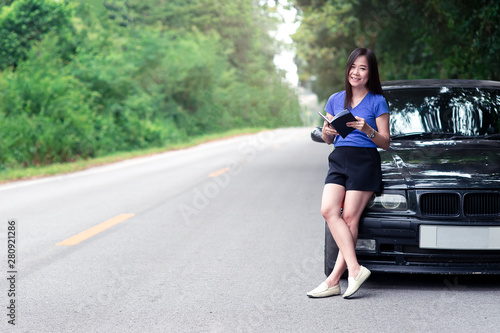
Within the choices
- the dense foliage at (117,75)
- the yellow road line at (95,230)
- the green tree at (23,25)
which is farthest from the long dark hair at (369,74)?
the green tree at (23,25)

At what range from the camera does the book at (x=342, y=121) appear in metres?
4.36

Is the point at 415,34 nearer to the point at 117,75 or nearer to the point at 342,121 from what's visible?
the point at 342,121

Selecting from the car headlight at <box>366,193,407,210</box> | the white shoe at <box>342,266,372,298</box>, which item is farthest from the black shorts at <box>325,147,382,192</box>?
the white shoe at <box>342,266,372,298</box>

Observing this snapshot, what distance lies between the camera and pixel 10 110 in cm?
1989

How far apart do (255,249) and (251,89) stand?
2473 inches

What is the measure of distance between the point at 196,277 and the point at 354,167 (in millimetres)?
1603

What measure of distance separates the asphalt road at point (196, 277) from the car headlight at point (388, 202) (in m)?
0.64

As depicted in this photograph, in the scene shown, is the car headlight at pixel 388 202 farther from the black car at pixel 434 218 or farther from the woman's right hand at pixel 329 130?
the woman's right hand at pixel 329 130

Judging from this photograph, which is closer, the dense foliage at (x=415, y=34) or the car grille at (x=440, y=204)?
the car grille at (x=440, y=204)

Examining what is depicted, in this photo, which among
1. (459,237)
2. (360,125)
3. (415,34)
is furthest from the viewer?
(415,34)

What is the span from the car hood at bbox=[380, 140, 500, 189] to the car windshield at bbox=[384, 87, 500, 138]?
33cm

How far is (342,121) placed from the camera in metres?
4.41

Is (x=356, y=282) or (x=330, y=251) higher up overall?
(x=330, y=251)

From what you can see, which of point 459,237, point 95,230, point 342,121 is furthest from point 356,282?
point 95,230
